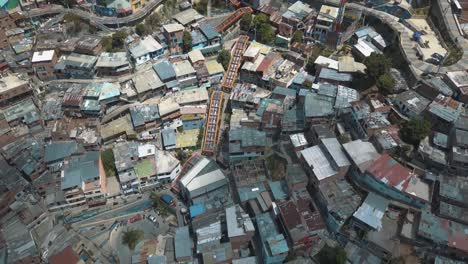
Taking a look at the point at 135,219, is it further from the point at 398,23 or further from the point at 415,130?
Result: the point at 398,23

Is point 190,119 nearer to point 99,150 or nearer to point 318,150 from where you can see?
point 99,150

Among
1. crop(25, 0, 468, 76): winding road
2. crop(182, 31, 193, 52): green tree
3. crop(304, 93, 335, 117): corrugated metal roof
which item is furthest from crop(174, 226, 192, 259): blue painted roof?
crop(25, 0, 468, 76): winding road

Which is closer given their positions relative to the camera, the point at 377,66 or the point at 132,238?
the point at 132,238

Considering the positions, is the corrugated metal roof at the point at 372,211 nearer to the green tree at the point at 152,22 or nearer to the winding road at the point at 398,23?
the winding road at the point at 398,23

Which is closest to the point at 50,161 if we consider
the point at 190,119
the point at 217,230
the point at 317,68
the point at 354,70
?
the point at 190,119

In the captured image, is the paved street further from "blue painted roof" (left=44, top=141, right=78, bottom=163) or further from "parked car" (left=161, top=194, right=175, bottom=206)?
"blue painted roof" (left=44, top=141, right=78, bottom=163)

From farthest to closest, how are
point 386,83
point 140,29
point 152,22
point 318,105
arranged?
point 152,22 < point 140,29 < point 318,105 < point 386,83

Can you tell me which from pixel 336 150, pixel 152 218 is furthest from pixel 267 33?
pixel 152 218
